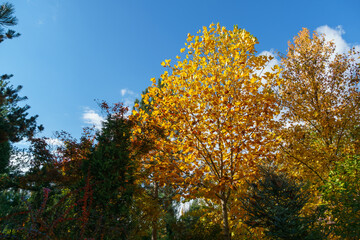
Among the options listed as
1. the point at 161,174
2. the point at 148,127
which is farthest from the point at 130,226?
the point at 148,127

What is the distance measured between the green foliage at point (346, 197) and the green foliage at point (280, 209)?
2.25 feet

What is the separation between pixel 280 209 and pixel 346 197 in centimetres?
186

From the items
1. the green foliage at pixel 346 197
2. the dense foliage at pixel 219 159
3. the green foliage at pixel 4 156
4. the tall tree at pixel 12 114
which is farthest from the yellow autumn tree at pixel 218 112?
the green foliage at pixel 4 156

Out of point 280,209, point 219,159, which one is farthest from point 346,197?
point 219,159

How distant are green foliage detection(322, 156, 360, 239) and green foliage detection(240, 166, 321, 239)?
0.68 metres

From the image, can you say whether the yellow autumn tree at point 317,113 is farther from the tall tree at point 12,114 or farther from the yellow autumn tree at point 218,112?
the tall tree at point 12,114

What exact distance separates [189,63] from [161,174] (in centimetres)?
349

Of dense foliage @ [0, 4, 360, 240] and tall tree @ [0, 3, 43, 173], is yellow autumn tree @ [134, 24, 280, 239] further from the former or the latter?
tall tree @ [0, 3, 43, 173]

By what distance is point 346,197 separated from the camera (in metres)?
5.72

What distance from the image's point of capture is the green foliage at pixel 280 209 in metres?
5.45

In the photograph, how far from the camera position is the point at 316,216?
5953 millimetres

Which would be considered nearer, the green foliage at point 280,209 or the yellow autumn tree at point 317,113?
the green foliage at point 280,209

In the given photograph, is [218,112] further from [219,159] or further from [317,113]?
[317,113]

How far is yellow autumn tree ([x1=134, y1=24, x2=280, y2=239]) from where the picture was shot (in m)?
6.20
